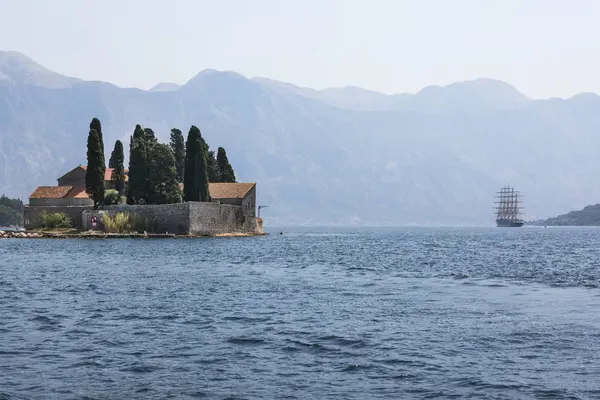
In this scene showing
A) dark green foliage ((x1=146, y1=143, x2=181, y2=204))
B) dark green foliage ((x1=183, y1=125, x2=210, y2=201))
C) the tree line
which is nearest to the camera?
the tree line

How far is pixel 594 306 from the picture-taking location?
29.6 m

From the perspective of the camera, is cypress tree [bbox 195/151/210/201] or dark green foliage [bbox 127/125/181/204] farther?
cypress tree [bbox 195/151/210/201]

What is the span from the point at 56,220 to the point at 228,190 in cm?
2479

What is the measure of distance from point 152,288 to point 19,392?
1989cm

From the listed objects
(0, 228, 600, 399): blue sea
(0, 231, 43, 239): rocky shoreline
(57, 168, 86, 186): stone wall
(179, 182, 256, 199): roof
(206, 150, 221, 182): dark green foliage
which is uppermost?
(206, 150, 221, 182): dark green foliage

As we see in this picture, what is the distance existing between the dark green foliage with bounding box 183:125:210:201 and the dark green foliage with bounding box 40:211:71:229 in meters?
15.8

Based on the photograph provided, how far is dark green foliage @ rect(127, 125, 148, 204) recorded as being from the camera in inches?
3656

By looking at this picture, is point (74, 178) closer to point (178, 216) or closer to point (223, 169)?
point (223, 169)

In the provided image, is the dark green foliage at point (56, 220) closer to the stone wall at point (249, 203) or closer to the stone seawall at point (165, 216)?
the stone seawall at point (165, 216)

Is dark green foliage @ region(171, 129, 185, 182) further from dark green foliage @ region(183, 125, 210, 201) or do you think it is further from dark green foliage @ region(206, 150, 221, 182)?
dark green foliage @ region(183, 125, 210, 201)

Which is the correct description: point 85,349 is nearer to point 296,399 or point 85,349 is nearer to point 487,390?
point 296,399

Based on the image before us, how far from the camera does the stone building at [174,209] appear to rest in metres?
92.0

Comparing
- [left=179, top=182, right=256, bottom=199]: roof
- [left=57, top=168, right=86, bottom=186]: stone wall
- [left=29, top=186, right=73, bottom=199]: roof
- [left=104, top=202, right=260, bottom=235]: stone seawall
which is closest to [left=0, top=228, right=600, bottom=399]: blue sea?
[left=104, top=202, right=260, bottom=235]: stone seawall

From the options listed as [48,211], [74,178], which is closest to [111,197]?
[48,211]
